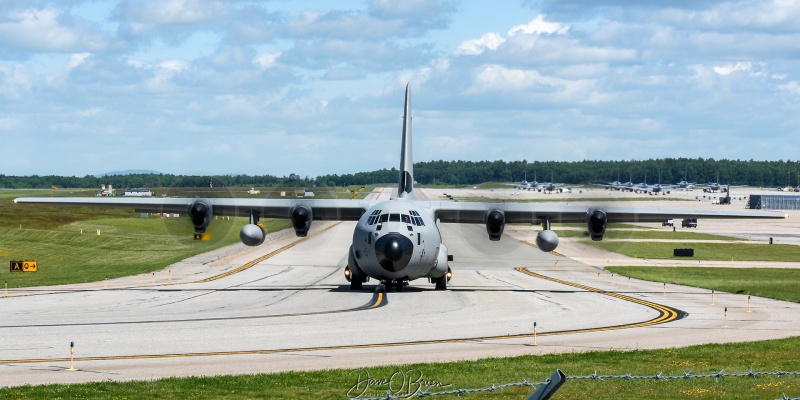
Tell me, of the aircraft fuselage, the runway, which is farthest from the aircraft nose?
the runway

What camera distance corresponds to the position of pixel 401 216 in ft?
127

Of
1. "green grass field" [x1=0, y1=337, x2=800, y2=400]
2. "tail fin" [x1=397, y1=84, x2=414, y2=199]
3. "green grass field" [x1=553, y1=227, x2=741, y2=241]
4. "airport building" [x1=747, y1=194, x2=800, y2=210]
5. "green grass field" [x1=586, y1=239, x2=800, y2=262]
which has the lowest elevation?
"green grass field" [x1=586, y1=239, x2=800, y2=262]

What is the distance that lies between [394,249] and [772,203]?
5463 inches

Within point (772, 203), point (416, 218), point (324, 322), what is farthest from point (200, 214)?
point (772, 203)

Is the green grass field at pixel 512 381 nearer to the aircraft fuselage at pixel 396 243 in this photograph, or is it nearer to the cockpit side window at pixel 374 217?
the aircraft fuselage at pixel 396 243

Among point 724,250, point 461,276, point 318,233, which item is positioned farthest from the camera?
point 318,233

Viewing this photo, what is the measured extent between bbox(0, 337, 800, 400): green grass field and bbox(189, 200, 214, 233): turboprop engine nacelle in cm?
2223

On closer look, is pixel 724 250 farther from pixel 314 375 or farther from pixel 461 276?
pixel 314 375

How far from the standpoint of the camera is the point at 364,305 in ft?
129

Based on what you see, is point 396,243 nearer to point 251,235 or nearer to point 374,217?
point 374,217

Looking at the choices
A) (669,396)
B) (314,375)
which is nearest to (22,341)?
(314,375)

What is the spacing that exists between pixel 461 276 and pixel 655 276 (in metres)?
12.8

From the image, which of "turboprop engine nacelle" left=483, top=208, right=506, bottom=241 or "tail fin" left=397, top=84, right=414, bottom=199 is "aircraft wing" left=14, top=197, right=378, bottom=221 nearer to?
"tail fin" left=397, top=84, right=414, bottom=199

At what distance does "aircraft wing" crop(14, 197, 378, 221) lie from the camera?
46.0m
